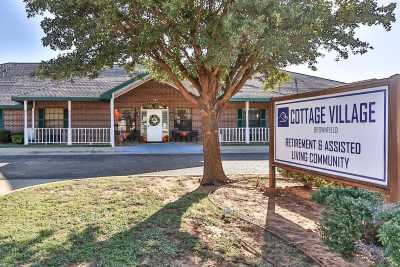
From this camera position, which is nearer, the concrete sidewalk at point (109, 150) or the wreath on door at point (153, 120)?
the concrete sidewalk at point (109, 150)

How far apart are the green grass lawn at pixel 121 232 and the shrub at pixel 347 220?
24.5 inches

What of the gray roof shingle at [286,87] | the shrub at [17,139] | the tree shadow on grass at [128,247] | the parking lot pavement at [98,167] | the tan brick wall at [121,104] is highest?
the gray roof shingle at [286,87]

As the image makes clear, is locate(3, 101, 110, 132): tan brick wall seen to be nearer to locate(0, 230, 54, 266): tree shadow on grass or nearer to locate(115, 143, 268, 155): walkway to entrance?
locate(115, 143, 268, 155): walkway to entrance

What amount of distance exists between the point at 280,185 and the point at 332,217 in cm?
548

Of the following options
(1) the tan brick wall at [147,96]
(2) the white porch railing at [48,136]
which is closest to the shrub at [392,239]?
(1) the tan brick wall at [147,96]

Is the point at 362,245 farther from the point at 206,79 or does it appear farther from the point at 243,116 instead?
the point at 243,116

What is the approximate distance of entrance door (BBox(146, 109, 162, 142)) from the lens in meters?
23.6

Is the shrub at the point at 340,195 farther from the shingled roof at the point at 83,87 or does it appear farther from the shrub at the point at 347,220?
the shingled roof at the point at 83,87

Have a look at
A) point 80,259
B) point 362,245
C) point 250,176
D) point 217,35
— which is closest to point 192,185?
point 250,176

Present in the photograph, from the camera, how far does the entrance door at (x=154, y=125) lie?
23.6 metres

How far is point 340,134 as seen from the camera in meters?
5.98

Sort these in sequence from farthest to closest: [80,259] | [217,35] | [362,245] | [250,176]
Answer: [250,176], [217,35], [80,259], [362,245]

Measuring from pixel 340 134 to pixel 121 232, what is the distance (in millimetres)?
3824

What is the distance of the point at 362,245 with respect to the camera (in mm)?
4203
